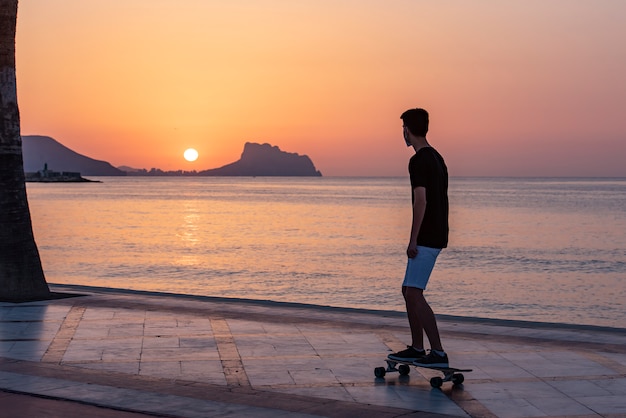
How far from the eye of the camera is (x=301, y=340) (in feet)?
32.1

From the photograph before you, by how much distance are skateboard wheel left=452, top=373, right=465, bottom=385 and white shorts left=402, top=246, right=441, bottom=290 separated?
806mm

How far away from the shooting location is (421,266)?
24.9ft

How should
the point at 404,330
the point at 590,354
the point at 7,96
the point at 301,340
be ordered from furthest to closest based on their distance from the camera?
the point at 7,96 < the point at 404,330 < the point at 301,340 < the point at 590,354

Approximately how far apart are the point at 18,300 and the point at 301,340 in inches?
210

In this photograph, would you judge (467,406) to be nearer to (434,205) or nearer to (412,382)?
(412,382)

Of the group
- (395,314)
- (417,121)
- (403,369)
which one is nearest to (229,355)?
(403,369)

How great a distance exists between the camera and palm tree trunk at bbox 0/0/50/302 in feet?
42.0

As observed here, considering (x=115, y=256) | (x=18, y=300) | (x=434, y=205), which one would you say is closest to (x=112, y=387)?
(x=434, y=205)

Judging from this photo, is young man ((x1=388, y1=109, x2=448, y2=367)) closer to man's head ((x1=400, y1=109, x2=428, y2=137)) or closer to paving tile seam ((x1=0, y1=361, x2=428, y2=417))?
man's head ((x1=400, y1=109, x2=428, y2=137))

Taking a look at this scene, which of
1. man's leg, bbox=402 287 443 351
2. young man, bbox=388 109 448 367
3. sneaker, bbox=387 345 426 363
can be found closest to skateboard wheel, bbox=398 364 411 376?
sneaker, bbox=387 345 426 363

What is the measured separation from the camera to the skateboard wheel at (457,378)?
751 cm

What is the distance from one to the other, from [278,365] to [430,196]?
7.48 ft

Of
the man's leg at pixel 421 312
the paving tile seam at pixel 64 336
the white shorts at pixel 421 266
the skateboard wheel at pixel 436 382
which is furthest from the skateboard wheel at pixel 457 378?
the paving tile seam at pixel 64 336

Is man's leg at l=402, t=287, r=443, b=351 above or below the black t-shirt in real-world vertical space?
below
